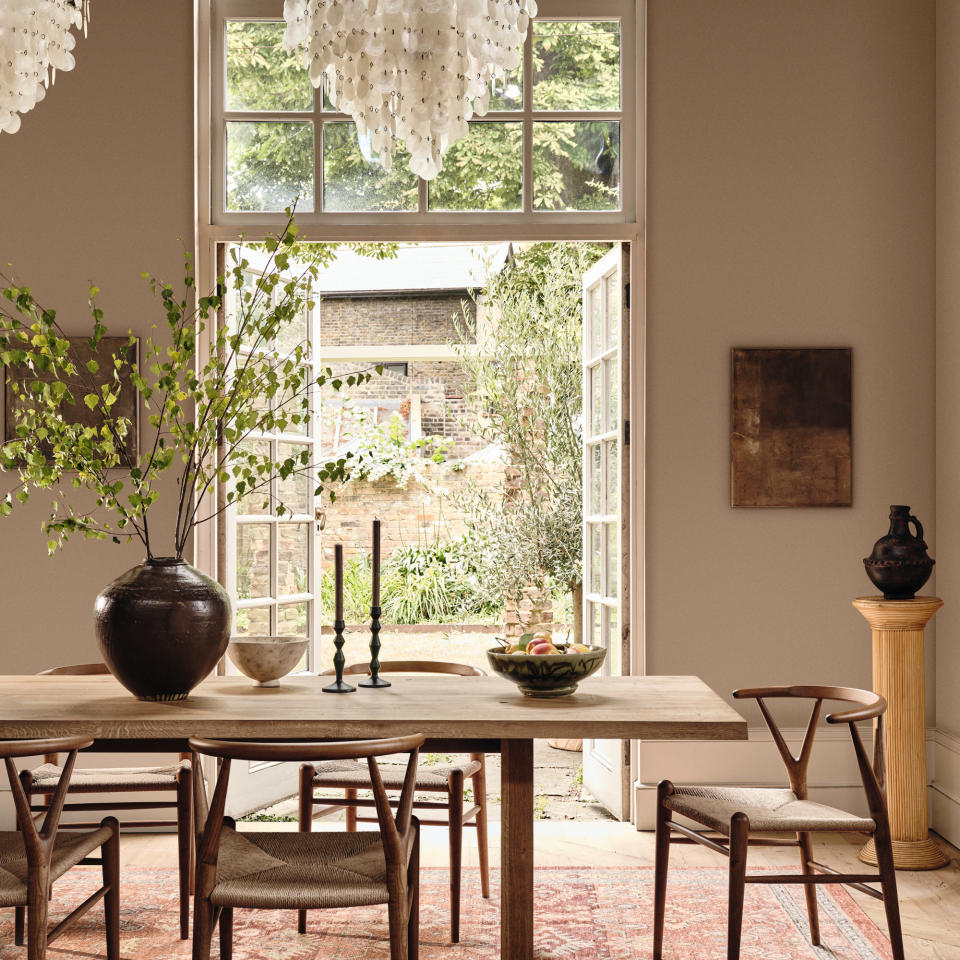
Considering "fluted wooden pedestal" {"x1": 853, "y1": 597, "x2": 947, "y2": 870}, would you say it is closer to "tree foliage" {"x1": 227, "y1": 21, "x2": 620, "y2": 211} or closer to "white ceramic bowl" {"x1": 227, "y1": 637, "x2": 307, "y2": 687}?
"tree foliage" {"x1": 227, "y1": 21, "x2": 620, "y2": 211}

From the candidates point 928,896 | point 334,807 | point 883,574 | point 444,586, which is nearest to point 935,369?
point 883,574

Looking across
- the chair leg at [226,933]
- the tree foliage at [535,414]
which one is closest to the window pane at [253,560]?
the chair leg at [226,933]

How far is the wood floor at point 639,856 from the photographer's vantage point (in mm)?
3361

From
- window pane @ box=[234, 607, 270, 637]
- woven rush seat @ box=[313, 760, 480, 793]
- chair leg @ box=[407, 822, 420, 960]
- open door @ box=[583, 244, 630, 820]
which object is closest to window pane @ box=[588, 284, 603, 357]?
open door @ box=[583, 244, 630, 820]

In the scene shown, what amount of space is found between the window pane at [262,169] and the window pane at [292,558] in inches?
54.6

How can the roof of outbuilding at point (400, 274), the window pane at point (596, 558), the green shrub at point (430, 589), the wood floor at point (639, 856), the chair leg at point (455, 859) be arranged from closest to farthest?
the chair leg at point (455, 859)
the wood floor at point (639, 856)
the window pane at point (596, 558)
the green shrub at point (430, 589)
the roof of outbuilding at point (400, 274)

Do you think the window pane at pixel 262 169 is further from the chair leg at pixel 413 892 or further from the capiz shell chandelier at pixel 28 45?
the chair leg at pixel 413 892

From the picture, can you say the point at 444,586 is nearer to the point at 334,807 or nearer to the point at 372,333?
the point at 372,333

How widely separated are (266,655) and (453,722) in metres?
0.67

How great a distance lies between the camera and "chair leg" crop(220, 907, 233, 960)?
2.42 meters

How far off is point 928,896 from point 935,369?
6.70 feet

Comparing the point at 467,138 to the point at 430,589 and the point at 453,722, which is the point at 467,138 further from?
the point at 430,589

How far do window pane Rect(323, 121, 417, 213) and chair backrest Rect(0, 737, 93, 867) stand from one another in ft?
8.85

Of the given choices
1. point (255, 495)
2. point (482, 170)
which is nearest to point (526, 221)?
point (482, 170)
